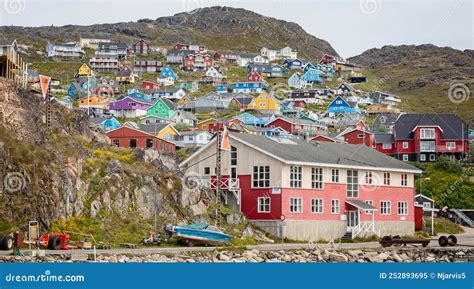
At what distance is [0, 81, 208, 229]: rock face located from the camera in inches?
1588

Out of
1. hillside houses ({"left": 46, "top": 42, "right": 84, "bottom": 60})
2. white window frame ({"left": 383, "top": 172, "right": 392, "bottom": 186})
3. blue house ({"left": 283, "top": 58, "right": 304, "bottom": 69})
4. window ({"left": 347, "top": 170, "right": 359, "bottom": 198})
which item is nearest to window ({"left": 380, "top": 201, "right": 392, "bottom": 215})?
white window frame ({"left": 383, "top": 172, "right": 392, "bottom": 186})

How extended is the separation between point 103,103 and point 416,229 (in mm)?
81825

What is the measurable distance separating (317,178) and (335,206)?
230 centimetres

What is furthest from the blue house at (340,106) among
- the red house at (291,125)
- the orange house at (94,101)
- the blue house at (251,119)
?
the orange house at (94,101)

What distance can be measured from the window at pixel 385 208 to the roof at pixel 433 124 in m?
39.2

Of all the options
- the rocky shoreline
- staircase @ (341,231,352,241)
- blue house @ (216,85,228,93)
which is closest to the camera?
the rocky shoreline

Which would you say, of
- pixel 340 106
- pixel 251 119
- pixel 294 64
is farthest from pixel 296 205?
pixel 294 64

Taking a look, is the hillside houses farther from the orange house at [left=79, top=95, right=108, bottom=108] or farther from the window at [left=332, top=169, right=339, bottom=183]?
the window at [left=332, top=169, right=339, bottom=183]

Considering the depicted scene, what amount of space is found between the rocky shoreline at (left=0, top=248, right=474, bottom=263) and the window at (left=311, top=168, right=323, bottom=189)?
374 inches

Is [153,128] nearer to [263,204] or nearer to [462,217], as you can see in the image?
[462,217]

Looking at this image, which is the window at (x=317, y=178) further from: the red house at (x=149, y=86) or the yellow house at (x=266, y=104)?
the red house at (x=149, y=86)

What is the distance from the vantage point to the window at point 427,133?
3824 inches

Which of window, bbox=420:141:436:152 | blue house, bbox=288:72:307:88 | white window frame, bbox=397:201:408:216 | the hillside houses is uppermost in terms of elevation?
the hillside houses

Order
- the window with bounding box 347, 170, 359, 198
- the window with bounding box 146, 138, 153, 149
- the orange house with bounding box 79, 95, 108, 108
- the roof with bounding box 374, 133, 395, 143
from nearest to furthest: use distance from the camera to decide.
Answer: the window with bounding box 347, 170, 359, 198 < the window with bounding box 146, 138, 153, 149 < the roof with bounding box 374, 133, 395, 143 < the orange house with bounding box 79, 95, 108, 108
